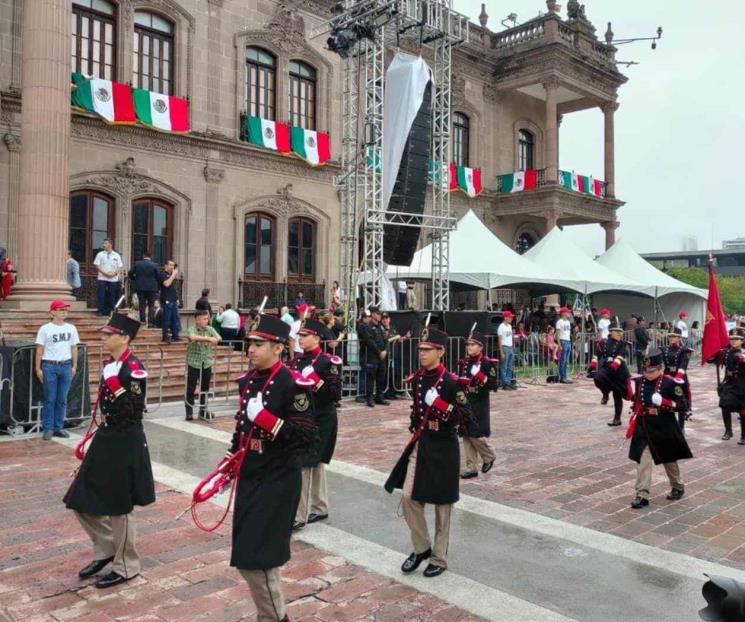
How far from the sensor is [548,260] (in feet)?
76.4

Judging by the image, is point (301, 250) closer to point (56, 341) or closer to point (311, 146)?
point (311, 146)

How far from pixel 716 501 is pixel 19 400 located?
9144 mm

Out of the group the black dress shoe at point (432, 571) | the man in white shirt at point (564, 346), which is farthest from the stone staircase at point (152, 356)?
the man in white shirt at point (564, 346)

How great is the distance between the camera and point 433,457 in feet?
17.3


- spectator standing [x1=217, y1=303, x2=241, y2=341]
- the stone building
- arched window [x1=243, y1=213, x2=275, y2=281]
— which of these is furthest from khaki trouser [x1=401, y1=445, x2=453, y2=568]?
arched window [x1=243, y1=213, x2=275, y2=281]

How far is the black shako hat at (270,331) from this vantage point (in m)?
4.25

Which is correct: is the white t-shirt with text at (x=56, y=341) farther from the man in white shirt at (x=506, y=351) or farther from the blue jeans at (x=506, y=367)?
the blue jeans at (x=506, y=367)

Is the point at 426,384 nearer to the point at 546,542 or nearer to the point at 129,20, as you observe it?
the point at 546,542

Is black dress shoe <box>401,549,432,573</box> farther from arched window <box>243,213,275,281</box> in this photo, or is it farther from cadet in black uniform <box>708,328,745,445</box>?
arched window <box>243,213,275,281</box>

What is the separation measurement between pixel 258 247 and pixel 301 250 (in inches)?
71.8

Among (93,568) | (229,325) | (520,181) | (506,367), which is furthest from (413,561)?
(520,181)

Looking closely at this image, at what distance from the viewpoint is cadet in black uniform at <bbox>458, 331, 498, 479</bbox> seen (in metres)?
8.34

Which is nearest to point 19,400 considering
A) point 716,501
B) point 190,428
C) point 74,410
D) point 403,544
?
point 74,410

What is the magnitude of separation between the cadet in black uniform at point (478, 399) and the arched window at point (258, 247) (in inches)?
574
